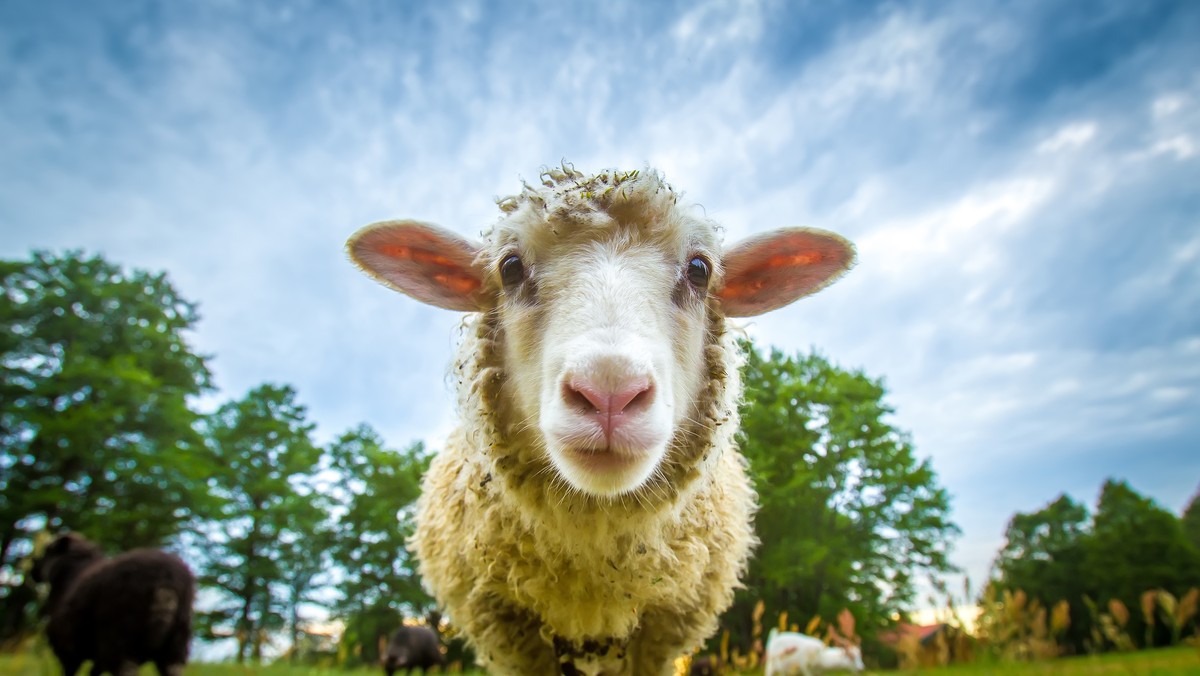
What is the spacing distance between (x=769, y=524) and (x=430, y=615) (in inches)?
639

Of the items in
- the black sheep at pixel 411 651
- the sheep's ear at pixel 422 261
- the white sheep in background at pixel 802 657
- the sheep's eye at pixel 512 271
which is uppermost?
the sheep's ear at pixel 422 261

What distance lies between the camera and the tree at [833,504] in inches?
554

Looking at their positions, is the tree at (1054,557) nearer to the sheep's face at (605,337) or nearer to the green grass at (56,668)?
the green grass at (56,668)

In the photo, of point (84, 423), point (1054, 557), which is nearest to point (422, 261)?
point (84, 423)

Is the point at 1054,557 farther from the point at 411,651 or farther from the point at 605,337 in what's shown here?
the point at 605,337

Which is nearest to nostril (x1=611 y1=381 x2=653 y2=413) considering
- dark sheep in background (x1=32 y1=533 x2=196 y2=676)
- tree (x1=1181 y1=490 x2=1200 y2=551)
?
dark sheep in background (x1=32 y1=533 x2=196 y2=676)

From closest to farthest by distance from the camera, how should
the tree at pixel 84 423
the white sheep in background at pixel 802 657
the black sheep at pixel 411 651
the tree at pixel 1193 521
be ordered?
the white sheep in background at pixel 802 657
the black sheep at pixel 411 651
the tree at pixel 84 423
the tree at pixel 1193 521

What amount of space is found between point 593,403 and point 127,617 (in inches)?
245

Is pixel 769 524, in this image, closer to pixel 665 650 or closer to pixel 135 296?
pixel 665 650

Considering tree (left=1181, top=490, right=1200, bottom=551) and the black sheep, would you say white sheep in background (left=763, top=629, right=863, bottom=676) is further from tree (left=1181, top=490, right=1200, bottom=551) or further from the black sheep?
tree (left=1181, top=490, right=1200, bottom=551)

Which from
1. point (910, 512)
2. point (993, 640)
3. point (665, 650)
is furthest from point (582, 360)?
point (910, 512)

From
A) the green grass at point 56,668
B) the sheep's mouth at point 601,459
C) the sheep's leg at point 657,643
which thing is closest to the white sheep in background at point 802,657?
the green grass at point 56,668

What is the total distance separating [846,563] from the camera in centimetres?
1568

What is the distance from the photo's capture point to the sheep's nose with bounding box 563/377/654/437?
1953mm
